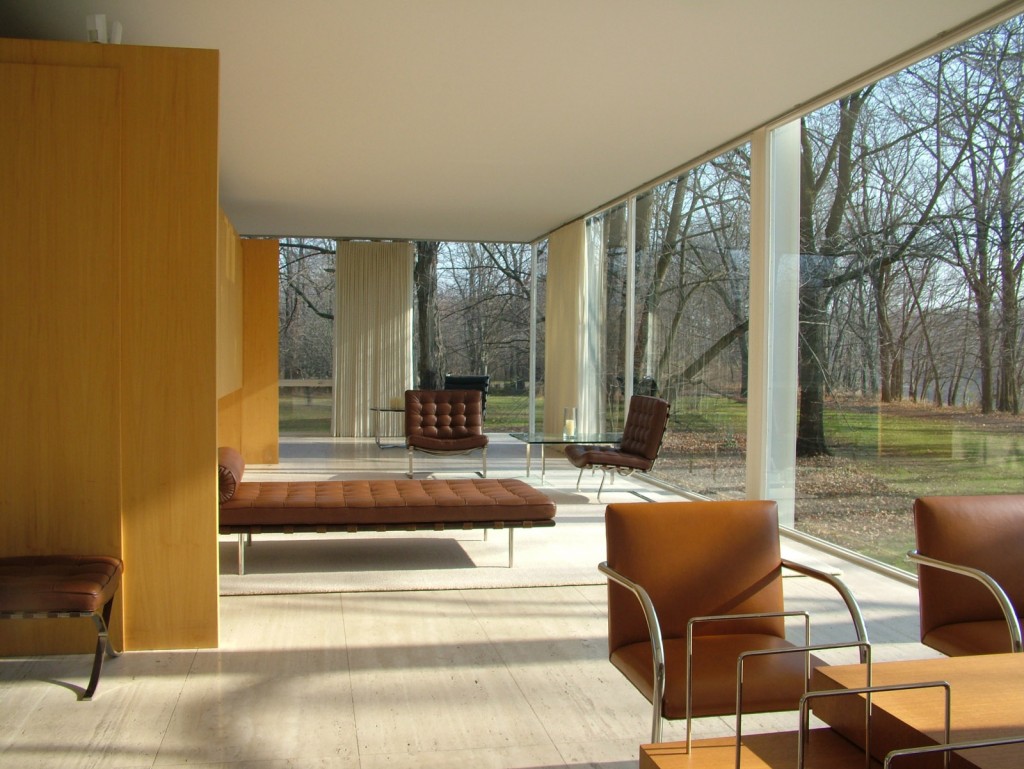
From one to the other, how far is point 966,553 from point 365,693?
2004mm

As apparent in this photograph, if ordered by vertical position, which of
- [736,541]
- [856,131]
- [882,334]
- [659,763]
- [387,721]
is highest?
[856,131]

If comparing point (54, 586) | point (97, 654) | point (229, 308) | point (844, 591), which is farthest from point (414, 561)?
point (229, 308)

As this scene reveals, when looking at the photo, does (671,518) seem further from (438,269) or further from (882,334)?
(438,269)

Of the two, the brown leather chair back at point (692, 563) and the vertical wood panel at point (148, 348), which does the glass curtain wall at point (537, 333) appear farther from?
the brown leather chair back at point (692, 563)

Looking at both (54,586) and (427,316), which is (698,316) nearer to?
(54,586)

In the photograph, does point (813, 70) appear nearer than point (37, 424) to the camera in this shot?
No

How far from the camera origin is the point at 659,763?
1684mm

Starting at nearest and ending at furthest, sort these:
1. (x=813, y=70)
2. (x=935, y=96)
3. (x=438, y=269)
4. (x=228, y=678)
A: 1. (x=228, y=678)
2. (x=935, y=96)
3. (x=813, y=70)
4. (x=438, y=269)

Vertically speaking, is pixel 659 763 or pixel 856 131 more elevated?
pixel 856 131

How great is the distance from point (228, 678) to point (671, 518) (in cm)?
179

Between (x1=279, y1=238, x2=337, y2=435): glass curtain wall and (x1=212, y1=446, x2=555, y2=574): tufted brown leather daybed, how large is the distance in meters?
7.88

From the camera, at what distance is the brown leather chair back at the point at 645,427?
23.2ft

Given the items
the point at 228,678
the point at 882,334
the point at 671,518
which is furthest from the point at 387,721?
the point at 882,334

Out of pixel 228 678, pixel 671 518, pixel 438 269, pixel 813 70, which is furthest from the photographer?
pixel 438 269
